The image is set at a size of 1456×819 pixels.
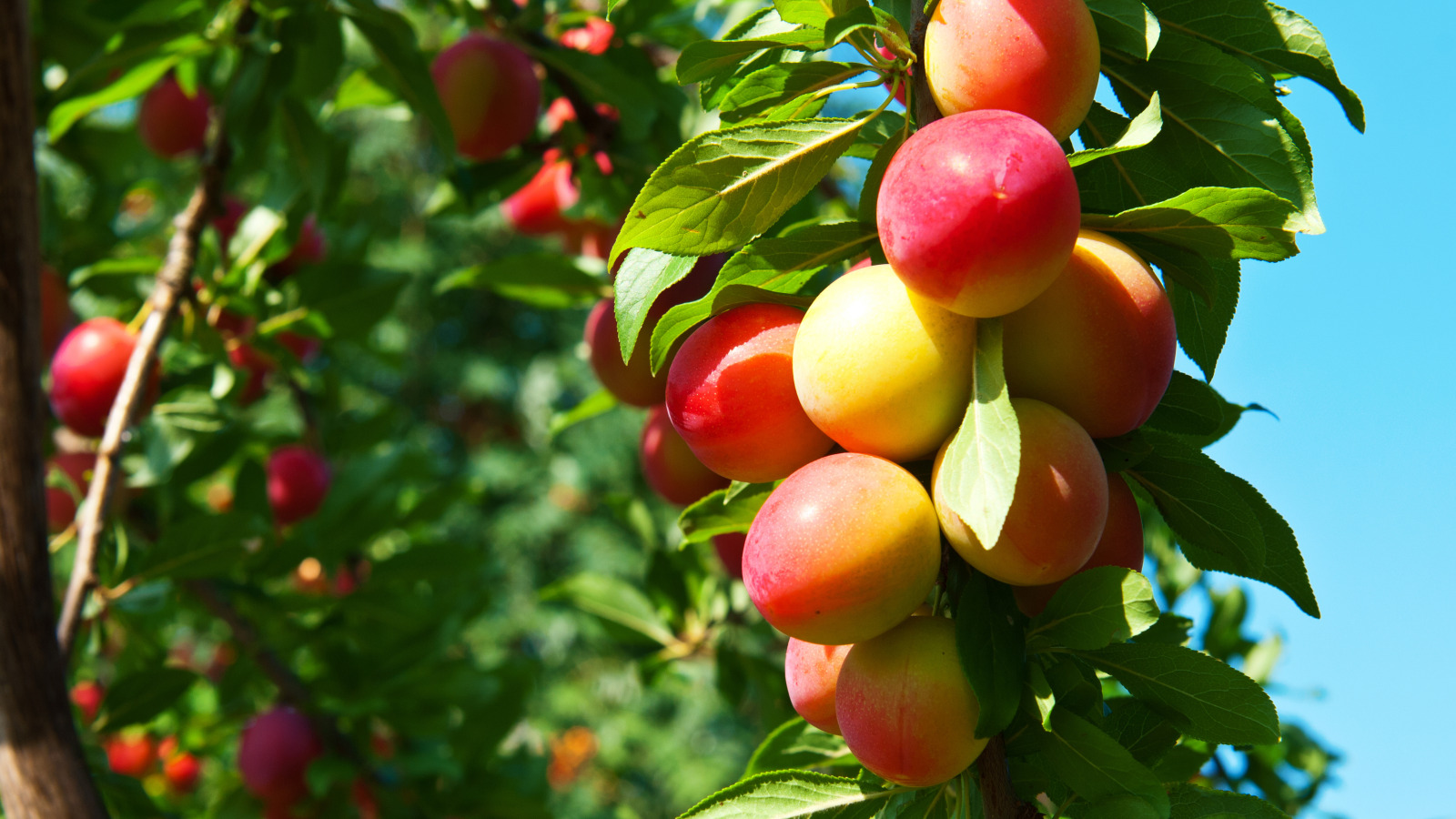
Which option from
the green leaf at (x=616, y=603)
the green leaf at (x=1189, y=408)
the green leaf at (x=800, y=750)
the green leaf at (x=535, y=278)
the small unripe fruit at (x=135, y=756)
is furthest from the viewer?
the small unripe fruit at (x=135, y=756)

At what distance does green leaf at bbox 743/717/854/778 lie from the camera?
1.65 feet

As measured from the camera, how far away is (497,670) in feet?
3.19

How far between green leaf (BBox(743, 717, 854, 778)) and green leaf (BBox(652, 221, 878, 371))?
0.22m

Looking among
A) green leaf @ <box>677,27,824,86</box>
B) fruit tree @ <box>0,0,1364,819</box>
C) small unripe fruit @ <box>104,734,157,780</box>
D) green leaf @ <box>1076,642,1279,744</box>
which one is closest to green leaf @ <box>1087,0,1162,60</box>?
fruit tree @ <box>0,0,1364,819</box>

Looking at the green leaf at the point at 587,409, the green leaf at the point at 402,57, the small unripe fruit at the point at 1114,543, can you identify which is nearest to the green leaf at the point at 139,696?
the green leaf at the point at 587,409

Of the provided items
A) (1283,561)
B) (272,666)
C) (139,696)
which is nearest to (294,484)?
(272,666)

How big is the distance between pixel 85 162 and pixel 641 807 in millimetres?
3675

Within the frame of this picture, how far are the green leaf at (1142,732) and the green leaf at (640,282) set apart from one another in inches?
8.8

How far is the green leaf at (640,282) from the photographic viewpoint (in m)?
0.37

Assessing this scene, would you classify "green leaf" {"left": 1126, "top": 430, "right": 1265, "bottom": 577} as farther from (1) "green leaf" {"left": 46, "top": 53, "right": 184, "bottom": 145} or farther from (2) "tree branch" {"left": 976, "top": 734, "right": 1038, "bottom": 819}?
(1) "green leaf" {"left": 46, "top": 53, "right": 184, "bottom": 145}

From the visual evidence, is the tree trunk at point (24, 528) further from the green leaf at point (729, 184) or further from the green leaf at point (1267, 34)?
the green leaf at point (1267, 34)

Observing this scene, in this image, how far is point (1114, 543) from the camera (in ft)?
1.21

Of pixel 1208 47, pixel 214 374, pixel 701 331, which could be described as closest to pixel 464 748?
pixel 214 374

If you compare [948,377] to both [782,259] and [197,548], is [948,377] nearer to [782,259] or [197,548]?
[782,259]
